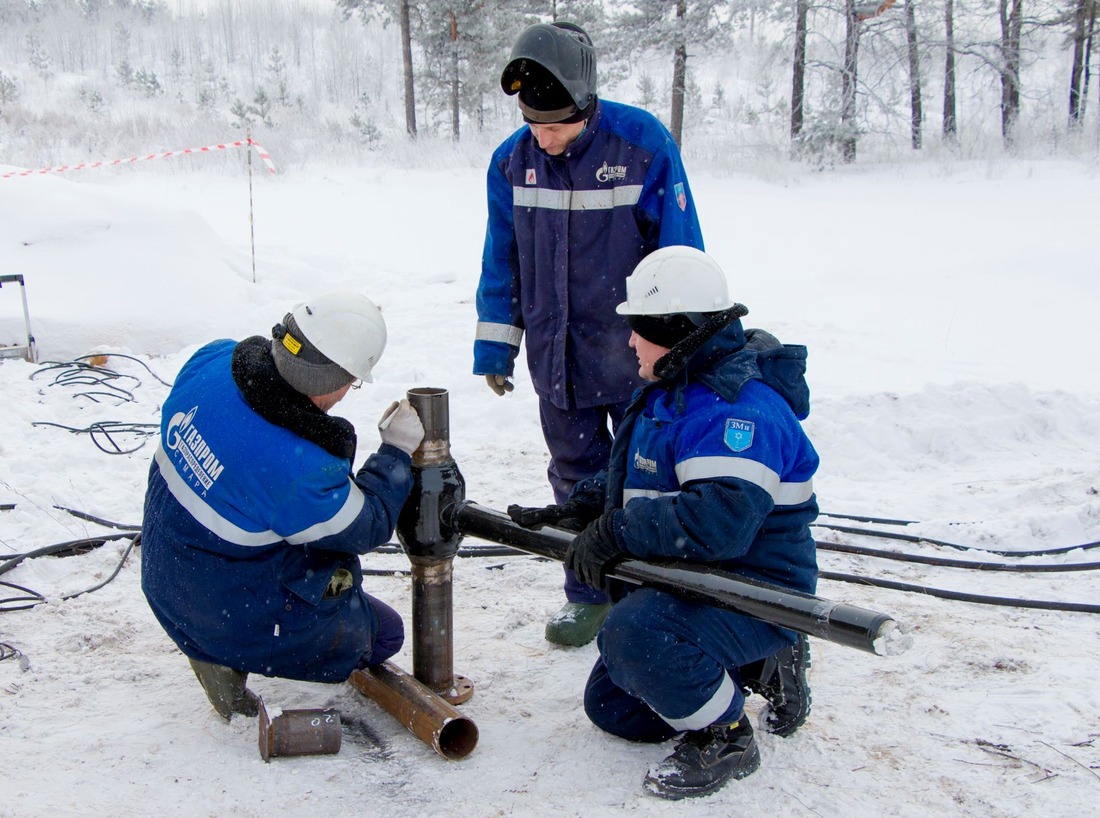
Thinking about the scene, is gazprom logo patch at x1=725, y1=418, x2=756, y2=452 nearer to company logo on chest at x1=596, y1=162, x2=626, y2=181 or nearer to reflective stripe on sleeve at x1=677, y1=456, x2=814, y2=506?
reflective stripe on sleeve at x1=677, y1=456, x2=814, y2=506

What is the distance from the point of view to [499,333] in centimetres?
371

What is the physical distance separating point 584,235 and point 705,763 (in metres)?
1.81

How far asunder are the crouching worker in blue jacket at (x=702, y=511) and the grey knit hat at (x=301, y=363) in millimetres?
824

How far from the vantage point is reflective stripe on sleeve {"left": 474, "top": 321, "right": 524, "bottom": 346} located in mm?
3711

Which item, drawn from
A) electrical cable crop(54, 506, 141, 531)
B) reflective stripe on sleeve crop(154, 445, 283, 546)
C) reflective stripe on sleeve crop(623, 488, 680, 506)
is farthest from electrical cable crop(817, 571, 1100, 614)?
electrical cable crop(54, 506, 141, 531)

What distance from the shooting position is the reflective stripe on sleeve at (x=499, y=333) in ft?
12.2

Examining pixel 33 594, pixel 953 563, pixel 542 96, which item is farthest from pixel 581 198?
pixel 33 594

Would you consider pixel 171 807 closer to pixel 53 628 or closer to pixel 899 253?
pixel 53 628

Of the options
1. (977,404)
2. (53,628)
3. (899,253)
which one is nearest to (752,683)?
(53,628)

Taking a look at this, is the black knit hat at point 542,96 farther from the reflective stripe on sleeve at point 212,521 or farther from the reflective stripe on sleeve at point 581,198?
the reflective stripe on sleeve at point 212,521

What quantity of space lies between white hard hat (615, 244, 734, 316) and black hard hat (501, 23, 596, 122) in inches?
34.9

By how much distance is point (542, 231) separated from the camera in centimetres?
353

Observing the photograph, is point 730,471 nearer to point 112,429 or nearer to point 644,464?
point 644,464

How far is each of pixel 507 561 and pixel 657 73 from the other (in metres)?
39.2
